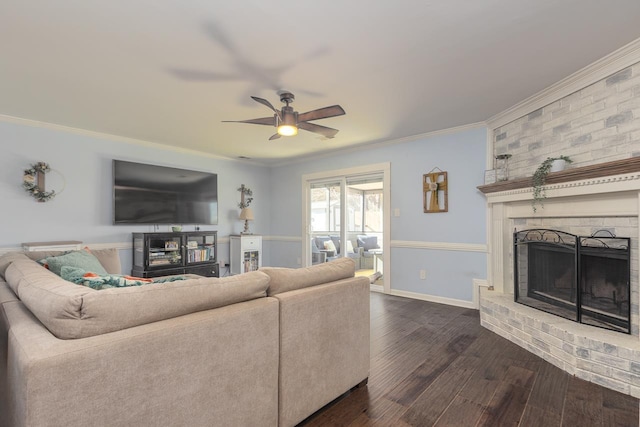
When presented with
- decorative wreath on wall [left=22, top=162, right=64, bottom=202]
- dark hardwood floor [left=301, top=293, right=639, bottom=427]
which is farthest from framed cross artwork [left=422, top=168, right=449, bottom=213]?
decorative wreath on wall [left=22, top=162, right=64, bottom=202]

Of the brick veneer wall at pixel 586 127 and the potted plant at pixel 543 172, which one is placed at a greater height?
the brick veneer wall at pixel 586 127

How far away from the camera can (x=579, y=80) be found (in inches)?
103

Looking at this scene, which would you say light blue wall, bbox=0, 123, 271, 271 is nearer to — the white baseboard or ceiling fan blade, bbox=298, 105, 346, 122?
ceiling fan blade, bbox=298, 105, 346, 122

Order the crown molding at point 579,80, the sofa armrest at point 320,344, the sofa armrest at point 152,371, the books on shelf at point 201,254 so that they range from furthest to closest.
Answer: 1. the books on shelf at point 201,254
2. the crown molding at point 579,80
3. the sofa armrest at point 320,344
4. the sofa armrest at point 152,371

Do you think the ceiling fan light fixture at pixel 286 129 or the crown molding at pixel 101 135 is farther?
the crown molding at pixel 101 135

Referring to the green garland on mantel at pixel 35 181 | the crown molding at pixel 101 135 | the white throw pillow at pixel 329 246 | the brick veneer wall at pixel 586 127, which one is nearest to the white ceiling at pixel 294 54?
the crown molding at pixel 101 135

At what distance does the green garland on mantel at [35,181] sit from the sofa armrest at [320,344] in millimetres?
3827

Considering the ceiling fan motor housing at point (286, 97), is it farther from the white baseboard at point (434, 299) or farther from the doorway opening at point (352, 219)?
the white baseboard at point (434, 299)

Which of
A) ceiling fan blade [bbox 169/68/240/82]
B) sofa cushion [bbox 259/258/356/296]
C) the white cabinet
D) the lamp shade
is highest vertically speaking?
ceiling fan blade [bbox 169/68/240/82]

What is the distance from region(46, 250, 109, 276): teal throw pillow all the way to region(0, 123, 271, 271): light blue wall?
5.92ft

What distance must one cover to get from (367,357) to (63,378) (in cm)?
164

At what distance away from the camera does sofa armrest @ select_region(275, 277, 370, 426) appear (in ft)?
5.12

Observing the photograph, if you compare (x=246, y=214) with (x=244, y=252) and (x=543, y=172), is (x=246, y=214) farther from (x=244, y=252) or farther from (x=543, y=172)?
(x=543, y=172)

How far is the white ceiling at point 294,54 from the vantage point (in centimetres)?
181
